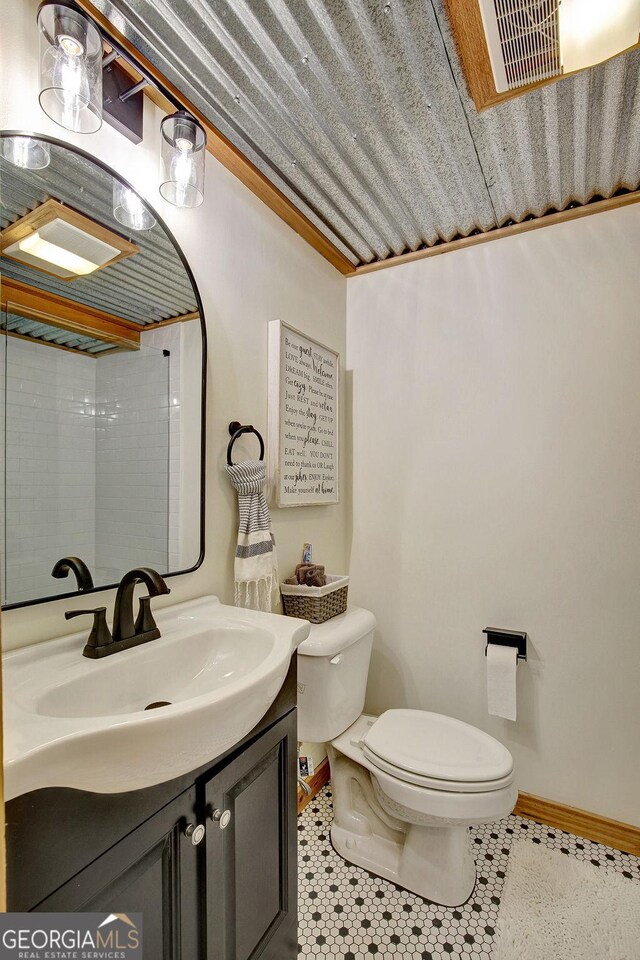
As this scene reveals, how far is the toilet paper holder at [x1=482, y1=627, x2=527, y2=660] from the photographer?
1798mm

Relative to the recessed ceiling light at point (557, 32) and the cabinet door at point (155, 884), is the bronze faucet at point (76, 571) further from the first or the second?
the recessed ceiling light at point (557, 32)

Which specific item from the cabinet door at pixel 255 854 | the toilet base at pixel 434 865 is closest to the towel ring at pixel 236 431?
the cabinet door at pixel 255 854

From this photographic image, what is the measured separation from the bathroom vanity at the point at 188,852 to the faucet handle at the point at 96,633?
299 millimetres

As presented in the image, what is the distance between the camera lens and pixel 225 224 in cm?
147

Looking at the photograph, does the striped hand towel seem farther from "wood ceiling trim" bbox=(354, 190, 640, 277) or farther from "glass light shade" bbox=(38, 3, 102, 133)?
"wood ceiling trim" bbox=(354, 190, 640, 277)

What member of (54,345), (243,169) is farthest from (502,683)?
(243,169)

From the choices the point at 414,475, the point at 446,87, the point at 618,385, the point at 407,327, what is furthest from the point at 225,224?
the point at 618,385

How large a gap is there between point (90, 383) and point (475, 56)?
1220mm

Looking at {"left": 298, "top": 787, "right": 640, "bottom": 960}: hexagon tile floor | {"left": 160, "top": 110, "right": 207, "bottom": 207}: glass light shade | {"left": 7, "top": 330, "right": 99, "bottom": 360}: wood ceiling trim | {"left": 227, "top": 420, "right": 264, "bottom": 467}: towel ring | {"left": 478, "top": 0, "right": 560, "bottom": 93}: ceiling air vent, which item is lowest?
{"left": 298, "top": 787, "right": 640, "bottom": 960}: hexagon tile floor

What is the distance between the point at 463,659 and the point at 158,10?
7.21 ft

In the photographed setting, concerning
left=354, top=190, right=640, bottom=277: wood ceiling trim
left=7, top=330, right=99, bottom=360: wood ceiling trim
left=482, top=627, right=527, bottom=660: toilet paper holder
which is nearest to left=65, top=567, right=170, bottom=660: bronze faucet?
left=7, top=330, right=99, bottom=360: wood ceiling trim

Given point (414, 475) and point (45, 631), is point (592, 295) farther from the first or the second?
point (45, 631)

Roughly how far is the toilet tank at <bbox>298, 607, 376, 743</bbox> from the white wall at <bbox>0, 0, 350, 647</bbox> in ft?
1.00

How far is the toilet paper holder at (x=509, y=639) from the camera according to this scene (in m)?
1.80
